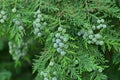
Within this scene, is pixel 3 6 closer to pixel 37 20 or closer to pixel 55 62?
pixel 37 20

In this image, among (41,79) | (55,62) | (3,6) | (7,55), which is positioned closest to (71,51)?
(55,62)

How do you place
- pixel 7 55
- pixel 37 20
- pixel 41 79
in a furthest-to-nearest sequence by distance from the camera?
pixel 7 55, pixel 41 79, pixel 37 20

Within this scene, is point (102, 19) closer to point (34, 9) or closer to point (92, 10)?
point (92, 10)

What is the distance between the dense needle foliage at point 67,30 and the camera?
50.7 inches

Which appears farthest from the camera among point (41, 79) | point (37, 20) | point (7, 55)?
point (7, 55)

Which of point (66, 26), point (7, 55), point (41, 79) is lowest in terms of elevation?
point (7, 55)

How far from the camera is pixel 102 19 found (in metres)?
1.32

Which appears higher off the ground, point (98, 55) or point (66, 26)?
point (66, 26)

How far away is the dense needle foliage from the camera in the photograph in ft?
4.22

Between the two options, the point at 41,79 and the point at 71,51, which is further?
the point at 41,79

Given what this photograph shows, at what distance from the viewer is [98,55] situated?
1355mm

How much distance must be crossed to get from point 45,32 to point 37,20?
64 millimetres

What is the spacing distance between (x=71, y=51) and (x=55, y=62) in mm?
85

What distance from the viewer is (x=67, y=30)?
1.34 meters
